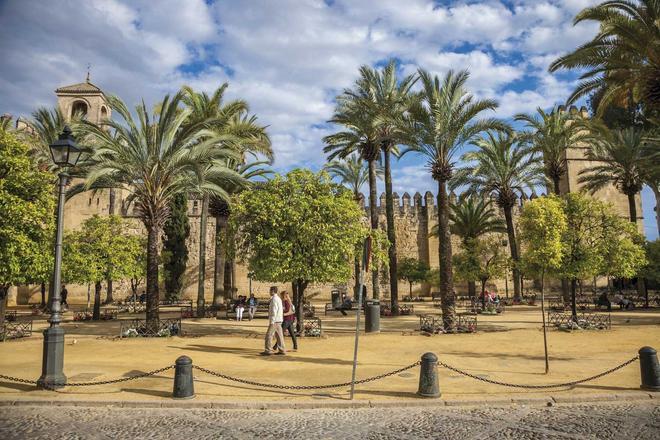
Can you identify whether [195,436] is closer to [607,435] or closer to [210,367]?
[210,367]

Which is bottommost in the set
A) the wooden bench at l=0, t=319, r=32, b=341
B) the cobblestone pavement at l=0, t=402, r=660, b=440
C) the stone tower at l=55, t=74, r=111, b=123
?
the cobblestone pavement at l=0, t=402, r=660, b=440

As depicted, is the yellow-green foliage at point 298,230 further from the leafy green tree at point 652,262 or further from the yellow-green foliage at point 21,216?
the leafy green tree at point 652,262

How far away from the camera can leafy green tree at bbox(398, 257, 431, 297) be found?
31.1m

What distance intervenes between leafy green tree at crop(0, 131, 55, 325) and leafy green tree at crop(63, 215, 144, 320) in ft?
14.0

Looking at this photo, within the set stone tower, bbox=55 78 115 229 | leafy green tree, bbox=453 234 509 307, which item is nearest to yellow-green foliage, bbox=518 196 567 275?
leafy green tree, bbox=453 234 509 307

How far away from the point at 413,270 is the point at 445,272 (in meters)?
16.3

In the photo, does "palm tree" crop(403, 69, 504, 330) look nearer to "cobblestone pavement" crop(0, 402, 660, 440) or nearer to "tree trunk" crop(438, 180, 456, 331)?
"tree trunk" crop(438, 180, 456, 331)

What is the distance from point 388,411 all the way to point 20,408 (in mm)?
5194

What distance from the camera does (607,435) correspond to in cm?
513

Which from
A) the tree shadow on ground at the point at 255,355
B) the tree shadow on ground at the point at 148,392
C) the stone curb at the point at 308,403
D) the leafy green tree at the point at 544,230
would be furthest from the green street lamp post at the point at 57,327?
the leafy green tree at the point at 544,230

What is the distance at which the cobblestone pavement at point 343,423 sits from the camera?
5.21 metres

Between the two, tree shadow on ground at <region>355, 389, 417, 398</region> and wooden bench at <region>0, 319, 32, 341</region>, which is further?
wooden bench at <region>0, 319, 32, 341</region>

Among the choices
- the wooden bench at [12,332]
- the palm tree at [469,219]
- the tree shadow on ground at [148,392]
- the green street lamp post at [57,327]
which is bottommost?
the tree shadow on ground at [148,392]

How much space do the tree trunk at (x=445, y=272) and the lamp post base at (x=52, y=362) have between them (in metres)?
10.9
